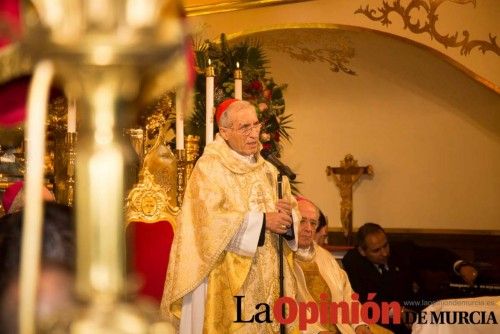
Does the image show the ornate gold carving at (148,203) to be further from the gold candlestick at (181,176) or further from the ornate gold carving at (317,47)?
the ornate gold carving at (317,47)

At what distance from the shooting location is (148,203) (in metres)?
4.41

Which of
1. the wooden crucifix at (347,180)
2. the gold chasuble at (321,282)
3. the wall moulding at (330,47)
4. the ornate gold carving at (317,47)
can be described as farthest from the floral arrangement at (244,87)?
the wooden crucifix at (347,180)

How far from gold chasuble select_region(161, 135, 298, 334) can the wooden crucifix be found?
5462 millimetres

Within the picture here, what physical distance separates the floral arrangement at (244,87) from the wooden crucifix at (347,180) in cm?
466

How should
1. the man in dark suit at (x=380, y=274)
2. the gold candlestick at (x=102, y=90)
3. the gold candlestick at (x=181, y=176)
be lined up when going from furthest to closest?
1. the man in dark suit at (x=380, y=274)
2. the gold candlestick at (x=181, y=176)
3. the gold candlestick at (x=102, y=90)

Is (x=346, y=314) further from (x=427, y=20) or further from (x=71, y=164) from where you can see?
(x=427, y=20)

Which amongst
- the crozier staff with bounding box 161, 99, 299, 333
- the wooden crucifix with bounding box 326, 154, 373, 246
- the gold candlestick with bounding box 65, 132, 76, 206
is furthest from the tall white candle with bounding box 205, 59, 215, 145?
the wooden crucifix with bounding box 326, 154, 373, 246

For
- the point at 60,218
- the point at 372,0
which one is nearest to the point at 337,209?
the point at 372,0

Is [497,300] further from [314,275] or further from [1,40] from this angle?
[1,40]

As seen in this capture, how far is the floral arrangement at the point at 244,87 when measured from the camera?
4750 mm

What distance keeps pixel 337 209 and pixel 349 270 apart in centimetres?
394

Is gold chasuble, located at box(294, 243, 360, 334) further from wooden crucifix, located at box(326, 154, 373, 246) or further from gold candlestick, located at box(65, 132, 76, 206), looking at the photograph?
wooden crucifix, located at box(326, 154, 373, 246)

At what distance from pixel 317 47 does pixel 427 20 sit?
1.81 m

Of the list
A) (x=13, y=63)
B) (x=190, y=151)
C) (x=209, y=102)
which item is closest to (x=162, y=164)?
(x=190, y=151)
